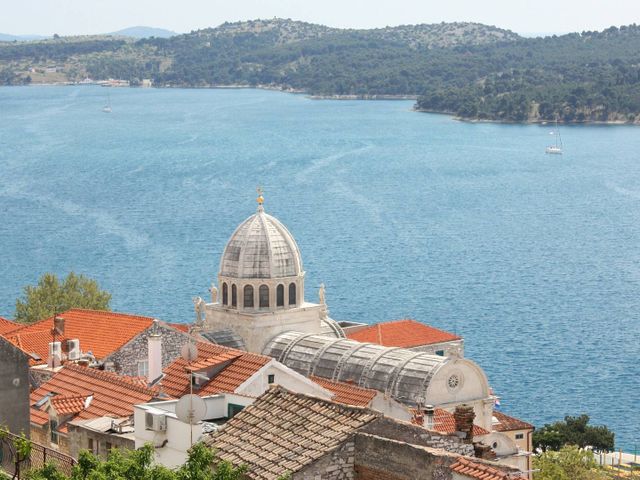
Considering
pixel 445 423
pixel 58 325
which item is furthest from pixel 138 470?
pixel 58 325

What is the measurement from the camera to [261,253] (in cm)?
4850

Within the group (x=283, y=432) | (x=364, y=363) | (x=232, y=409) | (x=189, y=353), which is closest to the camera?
(x=283, y=432)

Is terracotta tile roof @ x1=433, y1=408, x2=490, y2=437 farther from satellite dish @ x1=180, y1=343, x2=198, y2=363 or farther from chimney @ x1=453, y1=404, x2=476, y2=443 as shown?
chimney @ x1=453, y1=404, x2=476, y2=443

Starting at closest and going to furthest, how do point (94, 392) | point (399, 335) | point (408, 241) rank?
point (94, 392) → point (399, 335) → point (408, 241)

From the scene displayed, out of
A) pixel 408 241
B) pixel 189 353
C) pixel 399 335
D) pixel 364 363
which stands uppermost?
pixel 189 353

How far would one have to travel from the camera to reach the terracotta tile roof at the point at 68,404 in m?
30.0

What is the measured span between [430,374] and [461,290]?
56.7 metres

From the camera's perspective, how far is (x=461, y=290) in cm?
10050

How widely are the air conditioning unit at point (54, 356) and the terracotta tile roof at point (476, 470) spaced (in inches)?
925

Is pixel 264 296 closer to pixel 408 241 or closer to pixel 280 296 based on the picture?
pixel 280 296

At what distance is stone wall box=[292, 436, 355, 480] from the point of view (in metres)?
18.4

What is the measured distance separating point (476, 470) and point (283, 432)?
316 centimetres

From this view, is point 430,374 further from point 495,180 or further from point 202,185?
point 495,180

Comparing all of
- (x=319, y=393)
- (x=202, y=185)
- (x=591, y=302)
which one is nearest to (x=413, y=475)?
(x=319, y=393)
